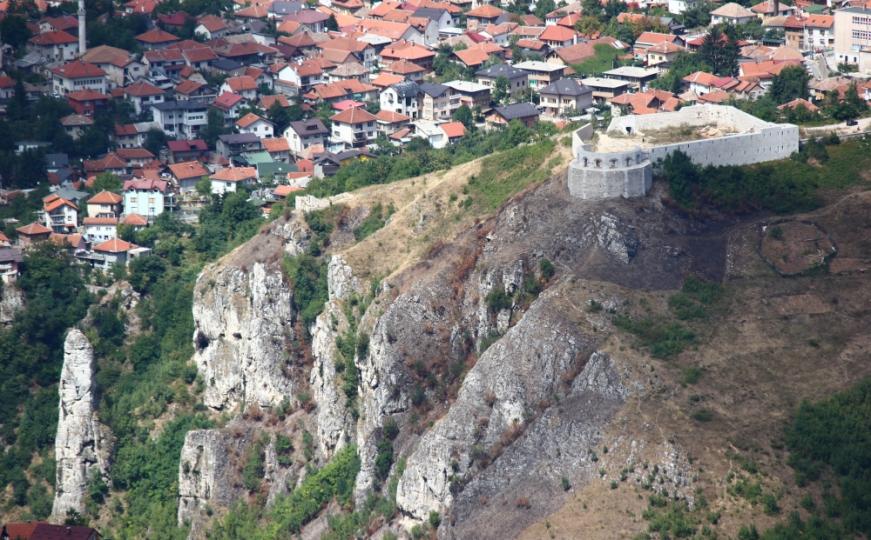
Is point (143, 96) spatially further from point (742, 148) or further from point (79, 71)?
point (742, 148)

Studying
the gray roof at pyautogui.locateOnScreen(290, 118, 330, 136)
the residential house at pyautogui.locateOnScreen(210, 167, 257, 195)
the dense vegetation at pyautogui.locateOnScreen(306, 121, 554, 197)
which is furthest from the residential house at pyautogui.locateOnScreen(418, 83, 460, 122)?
the residential house at pyautogui.locateOnScreen(210, 167, 257, 195)

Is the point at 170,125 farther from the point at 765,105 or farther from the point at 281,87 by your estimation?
the point at 765,105

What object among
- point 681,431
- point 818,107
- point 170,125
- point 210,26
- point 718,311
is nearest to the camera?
point 681,431

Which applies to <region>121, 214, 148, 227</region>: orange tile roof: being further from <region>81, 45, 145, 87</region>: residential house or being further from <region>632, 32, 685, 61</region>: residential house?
<region>632, 32, 685, 61</region>: residential house

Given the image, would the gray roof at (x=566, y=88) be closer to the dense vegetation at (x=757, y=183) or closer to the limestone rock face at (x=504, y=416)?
the dense vegetation at (x=757, y=183)

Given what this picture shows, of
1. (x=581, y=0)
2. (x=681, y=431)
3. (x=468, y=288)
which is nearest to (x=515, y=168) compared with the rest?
(x=468, y=288)

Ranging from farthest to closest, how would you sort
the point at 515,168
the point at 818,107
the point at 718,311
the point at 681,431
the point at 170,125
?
the point at 170,125 < the point at 818,107 < the point at 515,168 < the point at 718,311 < the point at 681,431

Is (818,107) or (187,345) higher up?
(818,107)

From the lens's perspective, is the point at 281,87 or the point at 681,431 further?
the point at 281,87
